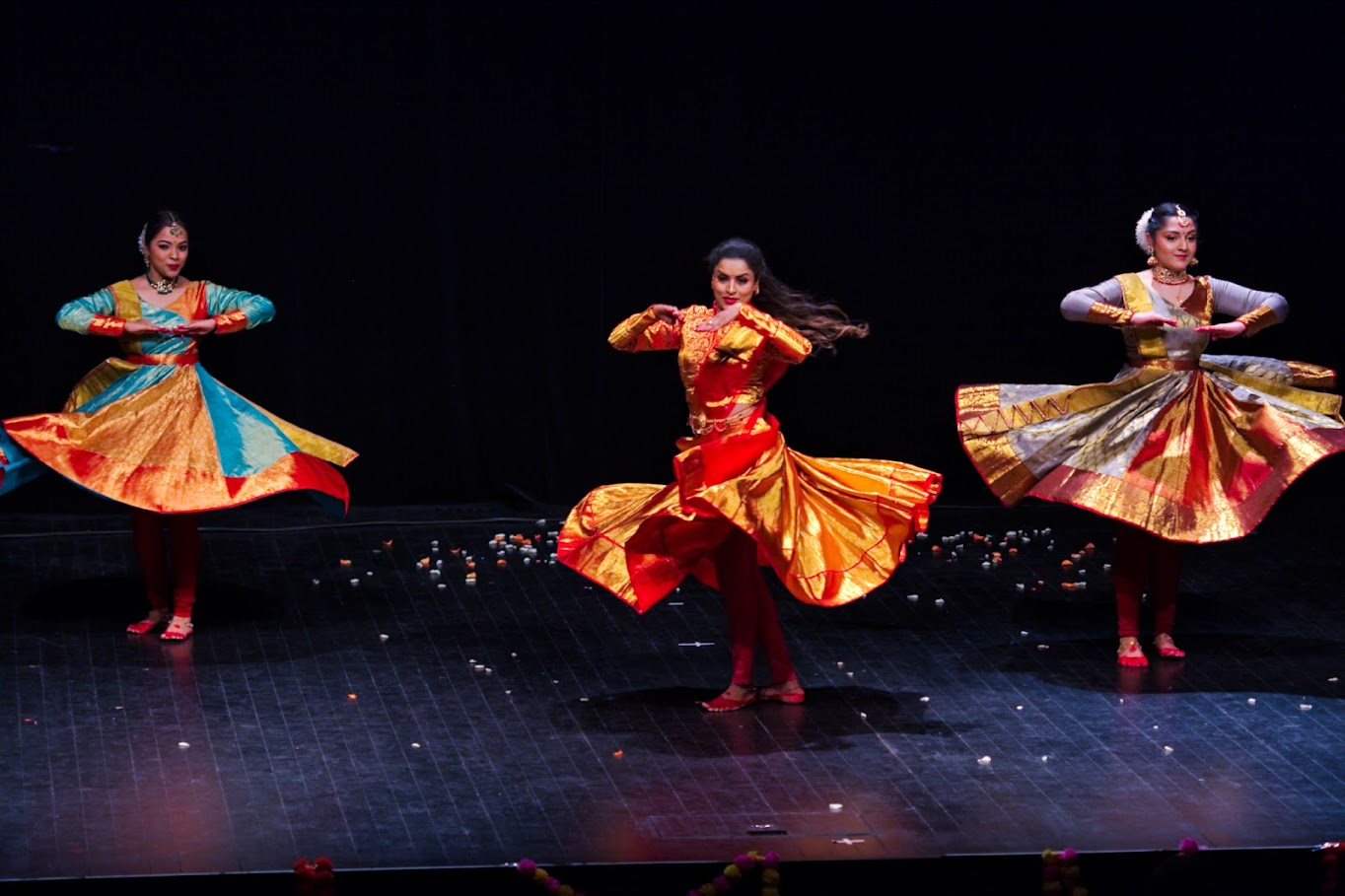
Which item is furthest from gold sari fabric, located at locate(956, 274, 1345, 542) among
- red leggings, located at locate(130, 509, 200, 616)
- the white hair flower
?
red leggings, located at locate(130, 509, 200, 616)

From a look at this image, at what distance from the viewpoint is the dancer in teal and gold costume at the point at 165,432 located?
646cm

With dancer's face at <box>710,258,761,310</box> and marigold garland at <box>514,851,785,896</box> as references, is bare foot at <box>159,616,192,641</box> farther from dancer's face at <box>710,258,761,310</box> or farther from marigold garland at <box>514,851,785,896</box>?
marigold garland at <box>514,851,785,896</box>

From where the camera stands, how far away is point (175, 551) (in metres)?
6.64

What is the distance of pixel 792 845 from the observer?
16.1ft

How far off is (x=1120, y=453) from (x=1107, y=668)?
2.05 feet

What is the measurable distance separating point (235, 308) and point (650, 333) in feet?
4.72

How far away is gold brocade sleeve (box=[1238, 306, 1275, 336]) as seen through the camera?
634 centimetres

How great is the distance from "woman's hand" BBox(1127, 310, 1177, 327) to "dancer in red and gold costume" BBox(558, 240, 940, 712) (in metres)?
0.81

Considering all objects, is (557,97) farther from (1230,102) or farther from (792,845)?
(792,845)

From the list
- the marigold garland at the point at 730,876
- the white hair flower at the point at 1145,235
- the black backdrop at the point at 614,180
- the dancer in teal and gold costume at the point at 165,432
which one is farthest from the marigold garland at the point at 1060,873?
the black backdrop at the point at 614,180

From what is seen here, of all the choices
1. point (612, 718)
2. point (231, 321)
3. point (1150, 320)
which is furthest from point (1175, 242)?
point (231, 321)

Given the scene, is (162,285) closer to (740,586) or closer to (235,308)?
(235,308)

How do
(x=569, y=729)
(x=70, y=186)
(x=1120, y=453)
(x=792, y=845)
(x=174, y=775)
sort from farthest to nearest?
(x=70, y=186) → (x=1120, y=453) → (x=569, y=729) → (x=174, y=775) → (x=792, y=845)

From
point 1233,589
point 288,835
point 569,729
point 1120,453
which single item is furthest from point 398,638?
point 1233,589
